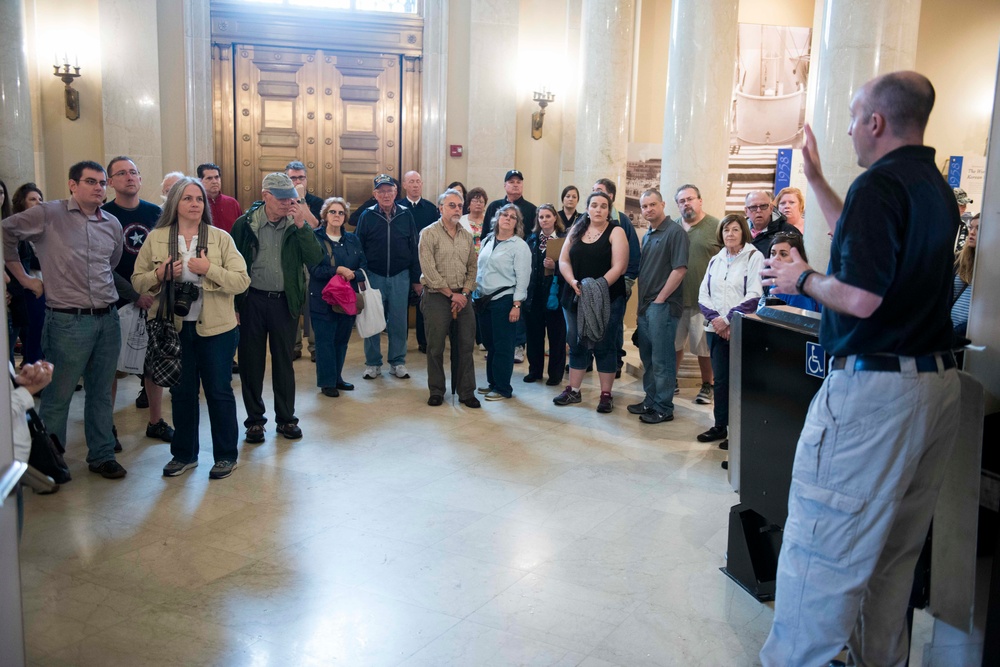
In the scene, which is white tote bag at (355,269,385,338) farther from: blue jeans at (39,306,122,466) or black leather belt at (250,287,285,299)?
blue jeans at (39,306,122,466)

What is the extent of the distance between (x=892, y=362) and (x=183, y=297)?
3.88 meters

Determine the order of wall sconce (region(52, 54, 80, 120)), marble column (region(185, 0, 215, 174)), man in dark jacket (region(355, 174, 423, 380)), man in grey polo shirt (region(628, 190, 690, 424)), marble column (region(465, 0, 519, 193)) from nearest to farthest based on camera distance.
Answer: man in grey polo shirt (region(628, 190, 690, 424)) → man in dark jacket (region(355, 174, 423, 380)) → wall sconce (region(52, 54, 80, 120)) → marble column (region(185, 0, 215, 174)) → marble column (region(465, 0, 519, 193))

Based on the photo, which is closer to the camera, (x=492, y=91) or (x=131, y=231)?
(x=131, y=231)

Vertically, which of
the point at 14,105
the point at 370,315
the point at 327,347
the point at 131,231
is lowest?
the point at 327,347

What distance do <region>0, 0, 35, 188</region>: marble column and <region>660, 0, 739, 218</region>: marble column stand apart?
20.5 feet

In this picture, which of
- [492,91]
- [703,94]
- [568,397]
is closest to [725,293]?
[568,397]

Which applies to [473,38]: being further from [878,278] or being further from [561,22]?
[878,278]

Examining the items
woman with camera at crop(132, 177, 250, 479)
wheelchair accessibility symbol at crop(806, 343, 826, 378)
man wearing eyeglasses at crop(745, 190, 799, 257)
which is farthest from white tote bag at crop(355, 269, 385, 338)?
wheelchair accessibility symbol at crop(806, 343, 826, 378)

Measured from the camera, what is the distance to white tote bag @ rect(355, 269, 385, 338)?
7.70 metres

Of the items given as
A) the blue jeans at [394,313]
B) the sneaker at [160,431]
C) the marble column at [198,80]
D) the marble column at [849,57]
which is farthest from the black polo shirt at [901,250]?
the marble column at [198,80]

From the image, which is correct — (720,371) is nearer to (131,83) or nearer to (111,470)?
(111,470)

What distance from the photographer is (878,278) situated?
2480mm

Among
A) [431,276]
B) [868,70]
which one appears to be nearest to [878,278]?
[868,70]

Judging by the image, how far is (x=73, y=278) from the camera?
5.02m
